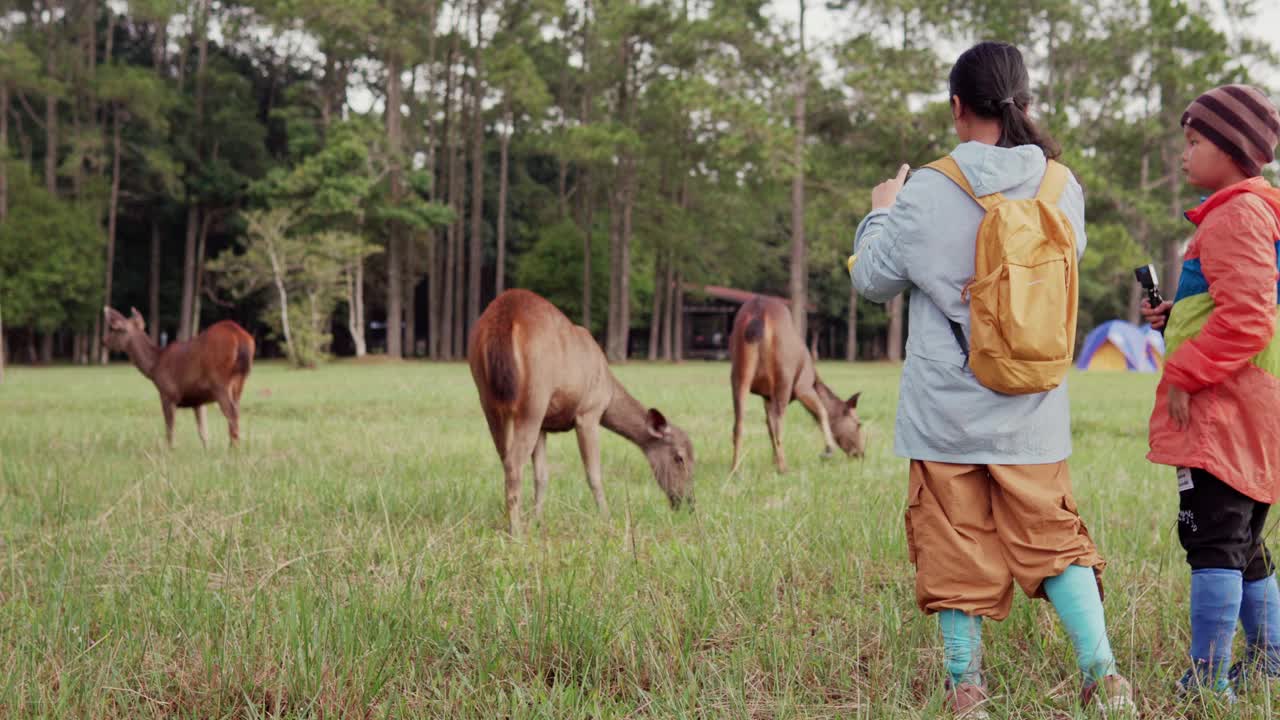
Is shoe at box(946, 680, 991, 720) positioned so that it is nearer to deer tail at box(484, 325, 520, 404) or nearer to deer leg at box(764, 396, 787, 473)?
deer tail at box(484, 325, 520, 404)

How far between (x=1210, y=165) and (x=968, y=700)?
5.50ft

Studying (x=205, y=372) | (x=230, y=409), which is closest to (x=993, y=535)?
(x=230, y=409)

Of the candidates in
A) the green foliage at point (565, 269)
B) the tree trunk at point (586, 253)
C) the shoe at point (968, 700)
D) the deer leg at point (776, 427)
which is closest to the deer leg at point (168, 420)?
the deer leg at point (776, 427)

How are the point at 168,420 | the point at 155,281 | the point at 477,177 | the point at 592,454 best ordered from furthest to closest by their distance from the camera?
the point at 477,177, the point at 155,281, the point at 168,420, the point at 592,454

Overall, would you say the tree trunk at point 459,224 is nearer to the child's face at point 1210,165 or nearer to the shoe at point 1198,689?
the child's face at point 1210,165

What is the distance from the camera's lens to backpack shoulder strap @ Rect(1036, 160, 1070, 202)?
259cm

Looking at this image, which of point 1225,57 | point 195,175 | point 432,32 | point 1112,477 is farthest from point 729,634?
point 195,175

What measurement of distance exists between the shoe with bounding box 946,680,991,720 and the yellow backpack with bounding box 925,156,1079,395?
774mm

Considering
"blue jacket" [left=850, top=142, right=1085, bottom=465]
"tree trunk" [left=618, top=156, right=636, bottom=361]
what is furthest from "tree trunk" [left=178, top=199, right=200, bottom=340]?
"blue jacket" [left=850, top=142, right=1085, bottom=465]

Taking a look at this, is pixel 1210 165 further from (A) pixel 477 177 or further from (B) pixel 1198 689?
(A) pixel 477 177

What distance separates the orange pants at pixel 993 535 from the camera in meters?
2.53

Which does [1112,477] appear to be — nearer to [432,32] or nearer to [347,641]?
[347,641]

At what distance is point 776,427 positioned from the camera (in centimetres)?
792

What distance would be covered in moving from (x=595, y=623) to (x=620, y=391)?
135 inches
